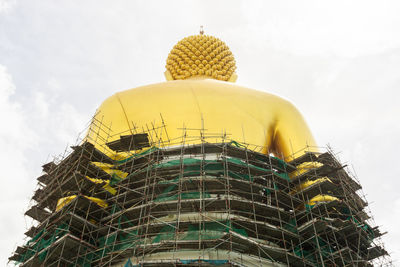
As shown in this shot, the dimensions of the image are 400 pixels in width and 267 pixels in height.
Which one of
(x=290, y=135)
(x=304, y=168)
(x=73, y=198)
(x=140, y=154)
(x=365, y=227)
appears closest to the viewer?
(x=73, y=198)

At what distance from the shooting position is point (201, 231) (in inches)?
318

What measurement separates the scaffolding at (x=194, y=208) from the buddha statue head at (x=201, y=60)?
4384 millimetres

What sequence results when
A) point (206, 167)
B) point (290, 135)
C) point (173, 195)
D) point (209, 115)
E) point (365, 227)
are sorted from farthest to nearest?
point (290, 135) → point (209, 115) → point (206, 167) → point (365, 227) → point (173, 195)

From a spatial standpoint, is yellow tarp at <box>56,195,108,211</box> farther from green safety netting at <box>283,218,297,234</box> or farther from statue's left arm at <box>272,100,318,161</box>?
statue's left arm at <box>272,100,318,161</box>

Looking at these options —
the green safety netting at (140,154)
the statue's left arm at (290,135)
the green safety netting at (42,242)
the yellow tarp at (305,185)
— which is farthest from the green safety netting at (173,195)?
the statue's left arm at (290,135)

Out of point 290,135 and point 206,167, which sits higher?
point 290,135

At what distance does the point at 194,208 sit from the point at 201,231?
69 centimetres

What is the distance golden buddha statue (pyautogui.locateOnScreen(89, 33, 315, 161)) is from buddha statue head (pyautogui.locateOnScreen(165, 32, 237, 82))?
2400mm

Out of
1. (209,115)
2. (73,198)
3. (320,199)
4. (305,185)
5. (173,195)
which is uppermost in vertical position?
(209,115)

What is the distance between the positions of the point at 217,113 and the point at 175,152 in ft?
5.72

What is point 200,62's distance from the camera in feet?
49.6

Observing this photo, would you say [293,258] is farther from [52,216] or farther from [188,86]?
[188,86]

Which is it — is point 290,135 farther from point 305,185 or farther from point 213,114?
point 213,114

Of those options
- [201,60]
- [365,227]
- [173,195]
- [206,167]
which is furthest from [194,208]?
[201,60]
